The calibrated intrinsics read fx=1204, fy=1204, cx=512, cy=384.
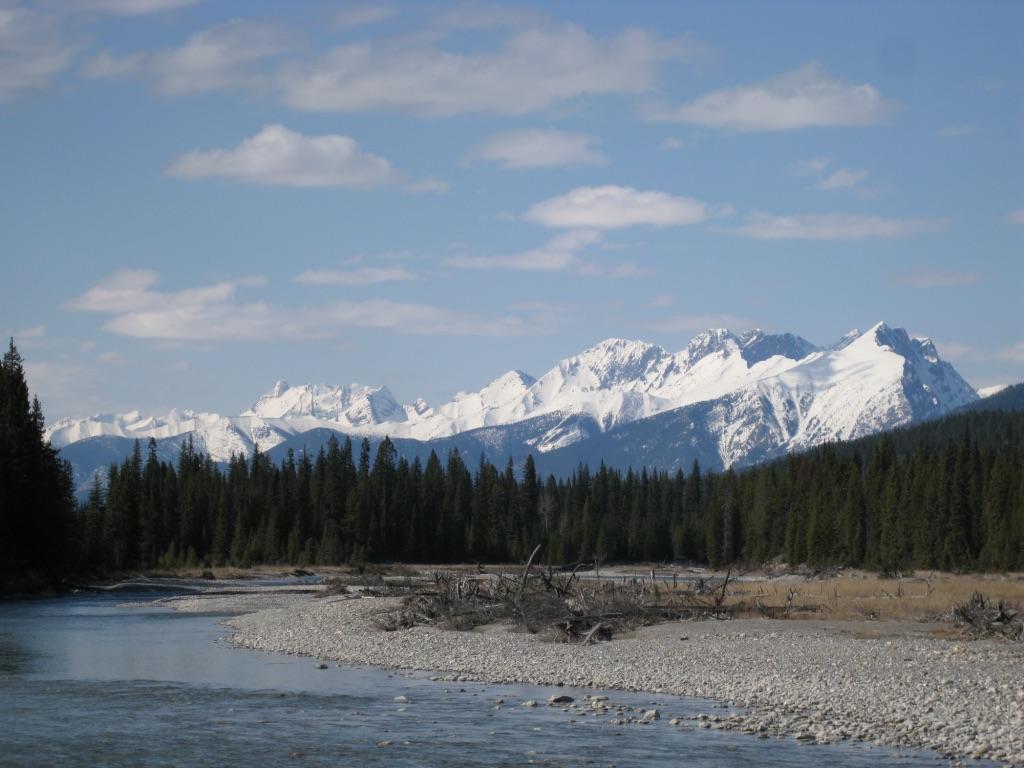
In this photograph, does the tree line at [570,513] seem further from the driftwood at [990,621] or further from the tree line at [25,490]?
the driftwood at [990,621]

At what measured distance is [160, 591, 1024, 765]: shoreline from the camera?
23.2 meters

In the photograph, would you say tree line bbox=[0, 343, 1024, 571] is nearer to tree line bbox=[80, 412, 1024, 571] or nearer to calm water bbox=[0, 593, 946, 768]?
tree line bbox=[80, 412, 1024, 571]

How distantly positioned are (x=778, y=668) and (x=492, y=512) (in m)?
129

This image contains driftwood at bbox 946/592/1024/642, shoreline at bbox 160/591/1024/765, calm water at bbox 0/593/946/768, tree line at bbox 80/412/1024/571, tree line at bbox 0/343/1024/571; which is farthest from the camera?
tree line at bbox 80/412/1024/571

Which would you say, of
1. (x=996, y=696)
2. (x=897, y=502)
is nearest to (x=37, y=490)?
(x=996, y=696)

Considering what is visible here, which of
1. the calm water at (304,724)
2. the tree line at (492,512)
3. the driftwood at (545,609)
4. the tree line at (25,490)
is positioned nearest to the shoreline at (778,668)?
the driftwood at (545,609)

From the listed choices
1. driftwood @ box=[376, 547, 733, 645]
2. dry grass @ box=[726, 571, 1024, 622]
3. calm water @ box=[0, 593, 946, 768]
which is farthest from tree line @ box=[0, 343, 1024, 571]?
dry grass @ box=[726, 571, 1024, 622]

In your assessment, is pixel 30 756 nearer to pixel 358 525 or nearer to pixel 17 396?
pixel 17 396

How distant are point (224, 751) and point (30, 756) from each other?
133 inches

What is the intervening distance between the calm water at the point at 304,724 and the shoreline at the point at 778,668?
4.38ft

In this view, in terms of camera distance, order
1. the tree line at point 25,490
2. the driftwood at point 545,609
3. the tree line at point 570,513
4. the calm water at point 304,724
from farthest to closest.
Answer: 1. the tree line at point 570,513
2. the tree line at point 25,490
3. the driftwood at point 545,609
4. the calm water at point 304,724

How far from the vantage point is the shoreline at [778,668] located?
76.0 ft

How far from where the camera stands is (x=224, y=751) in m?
22.0

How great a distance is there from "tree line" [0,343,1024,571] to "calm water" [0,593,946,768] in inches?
1758
